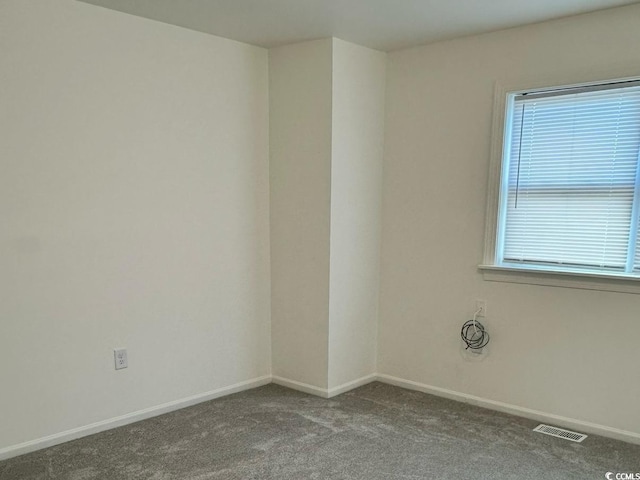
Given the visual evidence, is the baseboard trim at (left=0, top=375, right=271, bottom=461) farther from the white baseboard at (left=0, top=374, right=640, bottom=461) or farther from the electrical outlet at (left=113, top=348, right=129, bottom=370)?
the electrical outlet at (left=113, top=348, right=129, bottom=370)

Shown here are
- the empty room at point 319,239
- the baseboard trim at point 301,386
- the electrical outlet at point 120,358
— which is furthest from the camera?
the baseboard trim at point 301,386

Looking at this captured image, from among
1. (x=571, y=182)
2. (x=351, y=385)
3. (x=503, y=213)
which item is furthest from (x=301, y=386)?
(x=571, y=182)

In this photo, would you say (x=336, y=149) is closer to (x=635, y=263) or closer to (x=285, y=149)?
(x=285, y=149)

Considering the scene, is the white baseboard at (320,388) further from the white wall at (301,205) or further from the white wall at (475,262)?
the white wall at (475,262)

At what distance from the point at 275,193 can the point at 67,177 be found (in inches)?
52.7

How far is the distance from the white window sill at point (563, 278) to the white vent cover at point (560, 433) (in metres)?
0.81

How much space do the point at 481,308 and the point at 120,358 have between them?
7.18ft

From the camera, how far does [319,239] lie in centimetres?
330

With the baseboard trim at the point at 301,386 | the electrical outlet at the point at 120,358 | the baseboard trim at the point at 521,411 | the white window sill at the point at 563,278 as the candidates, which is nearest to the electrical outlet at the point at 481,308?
the white window sill at the point at 563,278

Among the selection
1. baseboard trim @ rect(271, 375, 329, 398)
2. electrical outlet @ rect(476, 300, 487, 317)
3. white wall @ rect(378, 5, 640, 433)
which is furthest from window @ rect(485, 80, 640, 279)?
baseboard trim @ rect(271, 375, 329, 398)

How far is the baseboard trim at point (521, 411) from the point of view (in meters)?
2.74

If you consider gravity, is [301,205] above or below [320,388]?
above

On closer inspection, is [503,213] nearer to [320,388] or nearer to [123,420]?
[320,388]

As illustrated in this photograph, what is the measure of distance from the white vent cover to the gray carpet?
49mm
